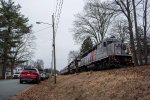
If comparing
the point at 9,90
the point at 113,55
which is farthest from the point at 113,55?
the point at 9,90

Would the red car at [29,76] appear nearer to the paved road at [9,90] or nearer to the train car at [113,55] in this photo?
the paved road at [9,90]

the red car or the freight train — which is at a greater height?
the freight train

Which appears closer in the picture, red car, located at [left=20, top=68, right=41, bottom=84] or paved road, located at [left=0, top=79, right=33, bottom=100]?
paved road, located at [left=0, top=79, right=33, bottom=100]

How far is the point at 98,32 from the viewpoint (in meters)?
79.7

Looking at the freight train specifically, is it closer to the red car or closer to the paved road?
the red car


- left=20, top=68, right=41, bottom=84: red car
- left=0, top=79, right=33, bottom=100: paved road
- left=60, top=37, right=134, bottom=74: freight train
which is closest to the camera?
left=0, top=79, right=33, bottom=100: paved road

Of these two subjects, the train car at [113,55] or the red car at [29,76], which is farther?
the red car at [29,76]

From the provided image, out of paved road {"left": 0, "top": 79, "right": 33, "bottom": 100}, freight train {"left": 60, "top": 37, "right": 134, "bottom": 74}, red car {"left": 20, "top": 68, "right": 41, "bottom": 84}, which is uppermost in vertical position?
freight train {"left": 60, "top": 37, "right": 134, "bottom": 74}

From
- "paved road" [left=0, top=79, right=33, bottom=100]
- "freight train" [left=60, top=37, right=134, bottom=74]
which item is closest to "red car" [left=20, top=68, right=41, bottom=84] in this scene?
"paved road" [left=0, top=79, right=33, bottom=100]

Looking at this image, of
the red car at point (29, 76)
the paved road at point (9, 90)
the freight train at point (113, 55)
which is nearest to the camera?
the paved road at point (9, 90)

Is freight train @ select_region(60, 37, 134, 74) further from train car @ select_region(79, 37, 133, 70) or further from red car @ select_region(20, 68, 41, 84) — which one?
red car @ select_region(20, 68, 41, 84)

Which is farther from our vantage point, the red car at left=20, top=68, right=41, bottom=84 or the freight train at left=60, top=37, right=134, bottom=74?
the red car at left=20, top=68, right=41, bottom=84

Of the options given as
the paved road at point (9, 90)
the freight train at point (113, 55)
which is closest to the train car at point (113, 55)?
the freight train at point (113, 55)

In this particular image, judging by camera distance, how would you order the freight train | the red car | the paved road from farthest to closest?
the red car, the freight train, the paved road
